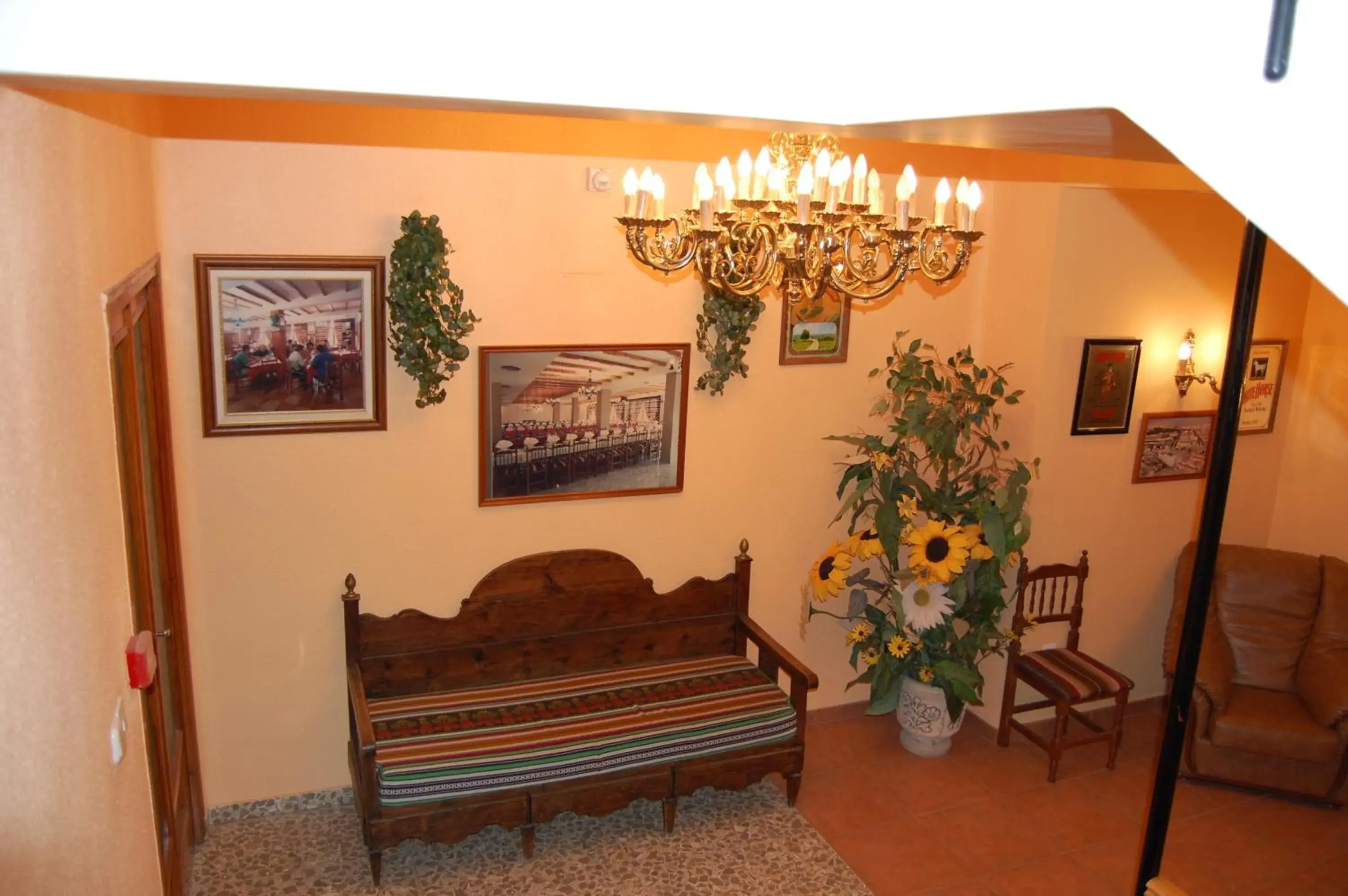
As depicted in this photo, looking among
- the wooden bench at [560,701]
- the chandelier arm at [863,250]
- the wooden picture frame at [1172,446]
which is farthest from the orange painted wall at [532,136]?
the wooden bench at [560,701]

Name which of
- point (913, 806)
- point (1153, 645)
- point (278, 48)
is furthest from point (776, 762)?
point (278, 48)

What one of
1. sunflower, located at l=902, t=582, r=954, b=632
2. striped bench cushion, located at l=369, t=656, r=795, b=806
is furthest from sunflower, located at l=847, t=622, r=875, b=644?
striped bench cushion, located at l=369, t=656, r=795, b=806

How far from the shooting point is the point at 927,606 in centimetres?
478

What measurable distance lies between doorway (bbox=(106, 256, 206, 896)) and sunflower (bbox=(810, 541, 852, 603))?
2618 millimetres

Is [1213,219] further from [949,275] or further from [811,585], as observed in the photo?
[949,275]

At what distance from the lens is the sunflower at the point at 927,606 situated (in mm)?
4770

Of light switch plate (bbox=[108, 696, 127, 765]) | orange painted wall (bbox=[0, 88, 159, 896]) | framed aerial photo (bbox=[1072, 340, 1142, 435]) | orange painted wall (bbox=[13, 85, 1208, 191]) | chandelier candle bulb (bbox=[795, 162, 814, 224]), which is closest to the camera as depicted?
orange painted wall (bbox=[0, 88, 159, 896])

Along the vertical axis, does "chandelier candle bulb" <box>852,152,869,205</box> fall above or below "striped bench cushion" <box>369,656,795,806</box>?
above

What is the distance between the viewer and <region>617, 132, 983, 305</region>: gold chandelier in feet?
8.75

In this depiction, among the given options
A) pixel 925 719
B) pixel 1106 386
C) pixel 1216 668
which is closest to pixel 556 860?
pixel 925 719

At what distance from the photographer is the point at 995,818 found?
455 centimetres

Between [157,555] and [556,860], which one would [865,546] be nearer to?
[556,860]

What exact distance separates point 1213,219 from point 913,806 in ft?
10.1

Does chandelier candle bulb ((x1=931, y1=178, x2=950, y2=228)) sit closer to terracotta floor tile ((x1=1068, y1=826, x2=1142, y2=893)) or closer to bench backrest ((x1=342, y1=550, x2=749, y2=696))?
bench backrest ((x1=342, y1=550, x2=749, y2=696))
